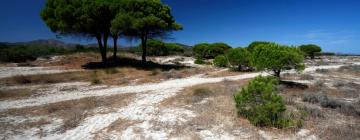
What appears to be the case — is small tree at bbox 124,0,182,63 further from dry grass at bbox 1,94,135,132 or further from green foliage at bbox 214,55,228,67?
dry grass at bbox 1,94,135,132

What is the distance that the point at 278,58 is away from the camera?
16438 mm

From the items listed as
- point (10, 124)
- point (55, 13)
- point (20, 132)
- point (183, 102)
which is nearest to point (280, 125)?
point (183, 102)

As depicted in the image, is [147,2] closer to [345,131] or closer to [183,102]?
[183,102]

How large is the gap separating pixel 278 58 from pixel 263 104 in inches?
317

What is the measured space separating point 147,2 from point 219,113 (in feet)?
60.5

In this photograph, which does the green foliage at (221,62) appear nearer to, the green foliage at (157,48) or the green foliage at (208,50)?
the green foliage at (208,50)

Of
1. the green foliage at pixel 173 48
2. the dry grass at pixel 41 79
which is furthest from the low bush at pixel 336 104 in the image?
the green foliage at pixel 173 48

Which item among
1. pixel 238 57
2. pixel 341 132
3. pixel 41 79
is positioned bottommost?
pixel 341 132

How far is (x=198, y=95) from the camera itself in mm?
13453

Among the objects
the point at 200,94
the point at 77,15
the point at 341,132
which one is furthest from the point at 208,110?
the point at 77,15

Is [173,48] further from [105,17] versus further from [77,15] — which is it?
[77,15]

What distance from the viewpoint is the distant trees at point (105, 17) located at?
23.8 meters

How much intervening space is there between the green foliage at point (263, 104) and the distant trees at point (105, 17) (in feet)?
53.1

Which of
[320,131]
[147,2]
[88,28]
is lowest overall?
[320,131]
